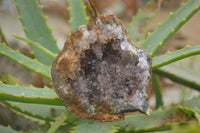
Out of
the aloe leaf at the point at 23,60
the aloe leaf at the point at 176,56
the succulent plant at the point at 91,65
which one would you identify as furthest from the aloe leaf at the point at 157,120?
the aloe leaf at the point at 23,60

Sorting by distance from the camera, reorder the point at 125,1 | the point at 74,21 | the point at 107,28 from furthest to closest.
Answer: the point at 125,1 → the point at 74,21 → the point at 107,28

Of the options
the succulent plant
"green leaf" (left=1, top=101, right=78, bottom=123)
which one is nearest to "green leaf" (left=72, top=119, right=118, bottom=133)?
the succulent plant

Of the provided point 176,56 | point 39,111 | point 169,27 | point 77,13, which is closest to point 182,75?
point 169,27

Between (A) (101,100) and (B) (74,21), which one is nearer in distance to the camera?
(A) (101,100)

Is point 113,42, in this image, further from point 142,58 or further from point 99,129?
point 99,129

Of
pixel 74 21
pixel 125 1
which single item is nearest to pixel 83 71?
pixel 74 21

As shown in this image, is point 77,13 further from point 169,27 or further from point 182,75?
point 182,75
